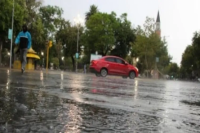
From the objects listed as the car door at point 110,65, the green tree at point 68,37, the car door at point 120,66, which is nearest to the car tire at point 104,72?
the car door at point 110,65

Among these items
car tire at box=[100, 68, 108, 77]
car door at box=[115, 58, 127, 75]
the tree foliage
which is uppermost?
the tree foliage

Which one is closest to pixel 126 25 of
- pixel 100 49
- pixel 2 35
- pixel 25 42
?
pixel 100 49

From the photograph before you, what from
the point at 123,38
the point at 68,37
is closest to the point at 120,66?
the point at 123,38

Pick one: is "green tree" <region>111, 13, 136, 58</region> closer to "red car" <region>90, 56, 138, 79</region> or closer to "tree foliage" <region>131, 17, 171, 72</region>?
"tree foliage" <region>131, 17, 171, 72</region>

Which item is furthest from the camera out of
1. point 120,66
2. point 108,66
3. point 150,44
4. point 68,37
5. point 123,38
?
point 68,37

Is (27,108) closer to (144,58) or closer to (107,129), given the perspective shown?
(107,129)

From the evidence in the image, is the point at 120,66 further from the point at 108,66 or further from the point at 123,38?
the point at 123,38

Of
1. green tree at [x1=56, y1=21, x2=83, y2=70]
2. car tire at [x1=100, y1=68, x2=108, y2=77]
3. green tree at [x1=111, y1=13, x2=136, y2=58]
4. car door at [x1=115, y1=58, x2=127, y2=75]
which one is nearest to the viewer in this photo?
car tire at [x1=100, y1=68, x2=108, y2=77]

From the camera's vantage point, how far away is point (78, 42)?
7781 cm

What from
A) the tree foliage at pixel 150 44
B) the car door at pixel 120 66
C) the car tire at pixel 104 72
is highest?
the tree foliage at pixel 150 44

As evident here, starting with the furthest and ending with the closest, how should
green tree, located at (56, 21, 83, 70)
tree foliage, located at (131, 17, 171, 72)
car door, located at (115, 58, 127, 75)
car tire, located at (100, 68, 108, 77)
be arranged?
green tree, located at (56, 21, 83, 70) < tree foliage, located at (131, 17, 171, 72) < car door, located at (115, 58, 127, 75) < car tire, located at (100, 68, 108, 77)

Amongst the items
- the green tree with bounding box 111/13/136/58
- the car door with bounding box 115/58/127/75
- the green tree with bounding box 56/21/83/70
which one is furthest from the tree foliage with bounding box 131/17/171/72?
the car door with bounding box 115/58/127/75

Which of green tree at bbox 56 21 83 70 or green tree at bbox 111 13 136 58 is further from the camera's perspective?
green tree at bbox 56 21 83 70

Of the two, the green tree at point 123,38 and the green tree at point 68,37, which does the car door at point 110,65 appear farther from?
the green tree at point 68,37
